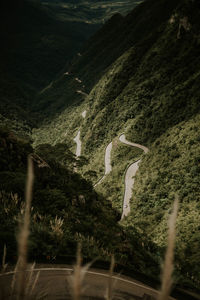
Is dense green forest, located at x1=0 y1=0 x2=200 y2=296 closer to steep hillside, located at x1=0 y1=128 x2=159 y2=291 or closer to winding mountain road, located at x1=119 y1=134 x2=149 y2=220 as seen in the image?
steep hillside, located at x1=0 y1=128 x2=159 y2=291

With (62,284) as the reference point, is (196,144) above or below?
above

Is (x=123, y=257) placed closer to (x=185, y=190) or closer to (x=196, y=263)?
(x=196, y=263)

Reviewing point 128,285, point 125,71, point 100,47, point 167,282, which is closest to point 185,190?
point 128,285

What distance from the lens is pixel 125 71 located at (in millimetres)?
88500

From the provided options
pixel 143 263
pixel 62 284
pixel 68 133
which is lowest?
pixel 62 284

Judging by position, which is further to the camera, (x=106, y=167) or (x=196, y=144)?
(x=106, y=167)

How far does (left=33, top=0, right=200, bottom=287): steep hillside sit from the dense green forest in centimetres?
21

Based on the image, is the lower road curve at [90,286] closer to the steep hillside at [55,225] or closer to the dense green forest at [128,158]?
the steep hillside at [55,225]

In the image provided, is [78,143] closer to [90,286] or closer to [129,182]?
[129,182]

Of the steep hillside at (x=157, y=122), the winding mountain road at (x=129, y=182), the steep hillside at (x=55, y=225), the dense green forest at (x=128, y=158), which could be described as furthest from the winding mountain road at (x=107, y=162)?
the steep hillside at (x=55, y=225)

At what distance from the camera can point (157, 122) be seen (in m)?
54.3

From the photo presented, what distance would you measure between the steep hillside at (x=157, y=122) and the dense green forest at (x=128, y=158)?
0.69 feet

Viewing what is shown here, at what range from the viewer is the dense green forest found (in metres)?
8.88

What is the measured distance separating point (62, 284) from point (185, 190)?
93.6ft
